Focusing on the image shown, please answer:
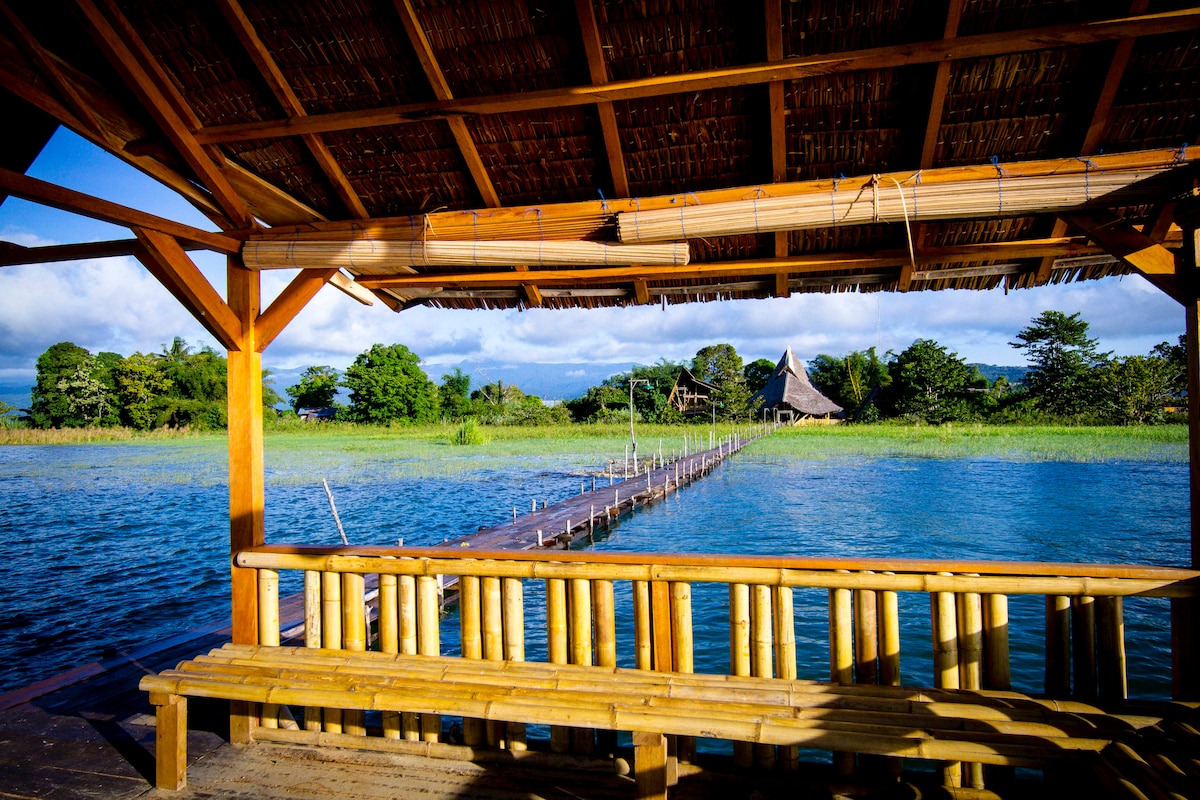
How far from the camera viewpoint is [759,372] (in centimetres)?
6134

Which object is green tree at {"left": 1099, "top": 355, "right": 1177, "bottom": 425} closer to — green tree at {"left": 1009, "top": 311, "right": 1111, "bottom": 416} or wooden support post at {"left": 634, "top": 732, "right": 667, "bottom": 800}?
green tree at {"left": 1009, "top": 311, "right": 1111, "bottom": 416}

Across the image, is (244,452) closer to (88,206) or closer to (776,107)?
(88,206)

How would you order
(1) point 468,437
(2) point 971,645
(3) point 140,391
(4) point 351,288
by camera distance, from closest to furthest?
(2) point 971,645, (4) point 351,288, (1) point 468,437, (3) point 140,391

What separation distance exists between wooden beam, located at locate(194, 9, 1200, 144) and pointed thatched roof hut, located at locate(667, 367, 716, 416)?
43.9 meters

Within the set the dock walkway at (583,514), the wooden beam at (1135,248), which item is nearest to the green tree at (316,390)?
the dock walkway at (583,514)

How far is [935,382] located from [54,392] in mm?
47876

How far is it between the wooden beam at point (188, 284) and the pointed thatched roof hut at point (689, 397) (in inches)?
1725

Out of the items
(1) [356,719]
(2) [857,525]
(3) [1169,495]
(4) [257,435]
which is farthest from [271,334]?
(3) [1169,495]

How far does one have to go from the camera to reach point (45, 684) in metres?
3.96

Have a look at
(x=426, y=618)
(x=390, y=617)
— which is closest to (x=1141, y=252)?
(x=426, y=618)

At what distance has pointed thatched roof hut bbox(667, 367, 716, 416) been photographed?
46906mm

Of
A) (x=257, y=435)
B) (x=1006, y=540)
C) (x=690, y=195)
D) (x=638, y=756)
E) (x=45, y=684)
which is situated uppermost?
(x=690, y=195)

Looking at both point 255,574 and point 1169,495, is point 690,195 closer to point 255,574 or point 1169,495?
point 255,574

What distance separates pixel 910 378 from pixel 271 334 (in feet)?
138
